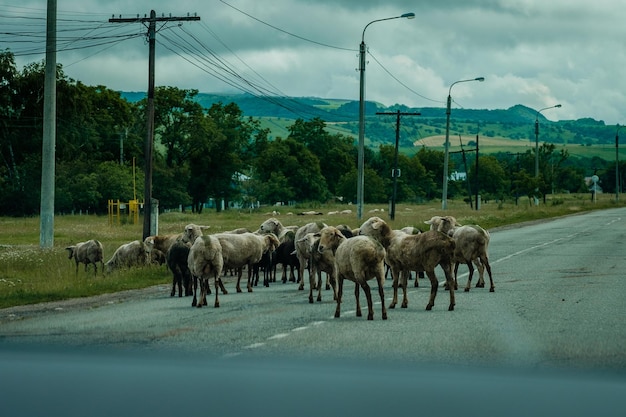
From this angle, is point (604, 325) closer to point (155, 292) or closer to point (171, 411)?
point (171, 411)

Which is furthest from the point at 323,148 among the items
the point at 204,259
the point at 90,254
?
the point at 204,259

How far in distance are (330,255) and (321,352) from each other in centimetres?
569

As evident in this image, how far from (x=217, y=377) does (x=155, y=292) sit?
10568 millimetres

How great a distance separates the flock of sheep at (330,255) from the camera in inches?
625

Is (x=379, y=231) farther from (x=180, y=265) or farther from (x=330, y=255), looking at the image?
(x=180, y=265)

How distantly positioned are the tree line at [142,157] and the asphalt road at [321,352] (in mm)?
42832

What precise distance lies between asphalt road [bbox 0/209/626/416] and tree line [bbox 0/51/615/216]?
42.8m

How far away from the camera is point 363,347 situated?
1285 cm

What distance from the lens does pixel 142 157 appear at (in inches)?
3770

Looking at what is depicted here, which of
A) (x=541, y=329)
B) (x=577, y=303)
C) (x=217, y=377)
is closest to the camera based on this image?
(x=217, y=377)

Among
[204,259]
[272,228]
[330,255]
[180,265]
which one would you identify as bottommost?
[180,265]

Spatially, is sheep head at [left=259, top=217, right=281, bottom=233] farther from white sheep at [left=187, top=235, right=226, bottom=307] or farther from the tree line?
the tree line

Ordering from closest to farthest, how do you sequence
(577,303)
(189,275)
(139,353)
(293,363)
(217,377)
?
(217,377)
(293,363)
(139,353)
(577,303)
(189,275)

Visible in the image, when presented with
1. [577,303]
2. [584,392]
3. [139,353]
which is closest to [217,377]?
[139,353]
